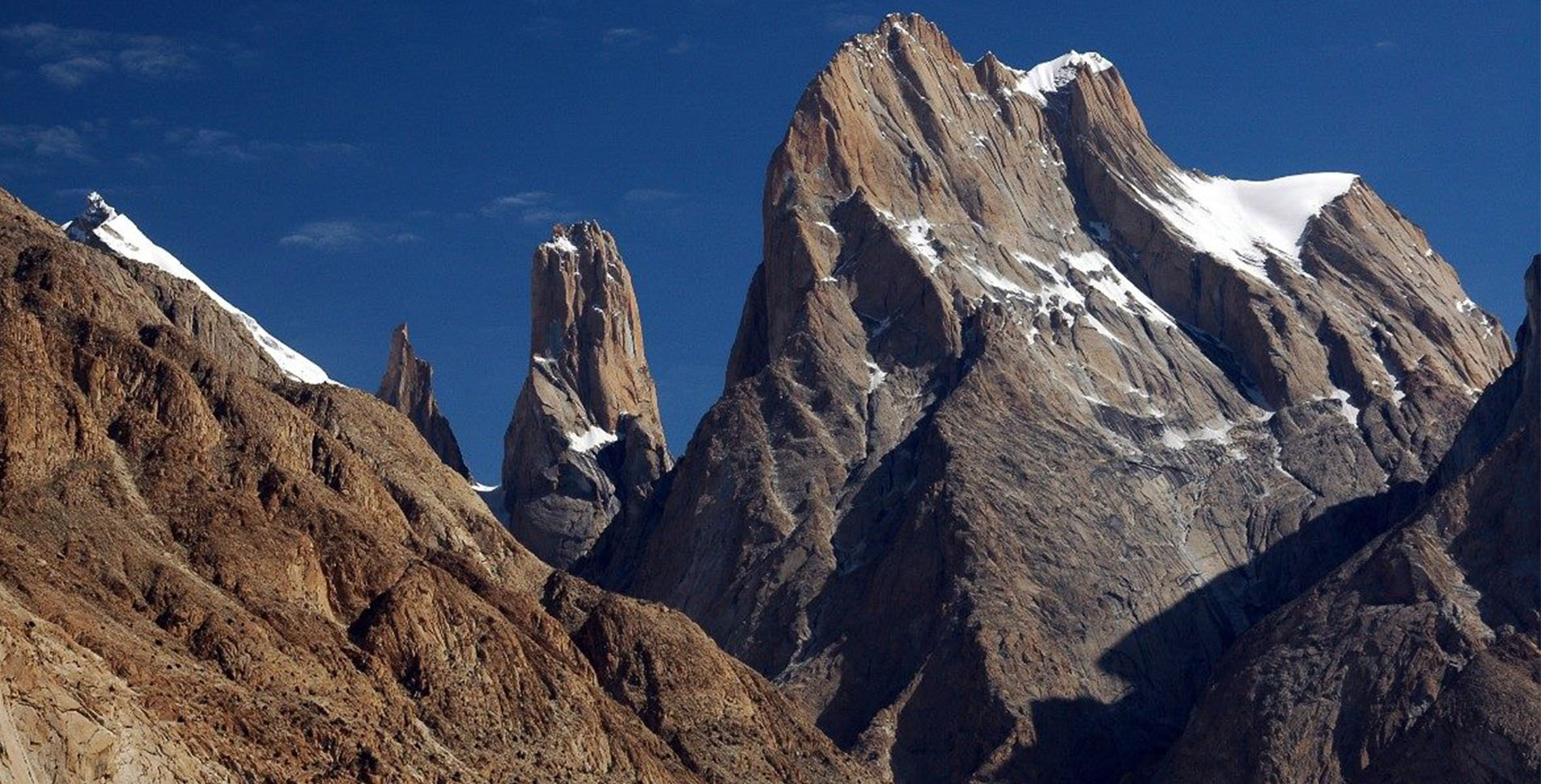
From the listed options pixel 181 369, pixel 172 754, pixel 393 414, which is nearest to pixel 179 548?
pixel 181 369

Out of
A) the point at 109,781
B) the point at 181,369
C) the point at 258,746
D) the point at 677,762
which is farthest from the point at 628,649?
the point at 109,781

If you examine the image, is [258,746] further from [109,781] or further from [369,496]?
[369,496]

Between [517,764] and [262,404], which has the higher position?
[262,404]

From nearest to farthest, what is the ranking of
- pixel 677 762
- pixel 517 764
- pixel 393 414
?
pixel 517 764
pixel 677 762
pixel 393 414

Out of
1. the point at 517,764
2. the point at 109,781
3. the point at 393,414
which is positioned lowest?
the point at 109,781

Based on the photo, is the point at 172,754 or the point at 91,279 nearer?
the point at 172,754

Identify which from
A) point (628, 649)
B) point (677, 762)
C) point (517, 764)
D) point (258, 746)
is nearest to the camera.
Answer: point (258, 746)
